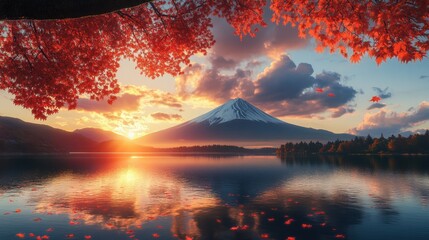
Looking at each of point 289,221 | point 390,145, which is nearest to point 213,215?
point 289,221

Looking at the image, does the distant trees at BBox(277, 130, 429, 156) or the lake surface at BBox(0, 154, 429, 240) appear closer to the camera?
the lake surface at BBox(0, 154, 429, 240)

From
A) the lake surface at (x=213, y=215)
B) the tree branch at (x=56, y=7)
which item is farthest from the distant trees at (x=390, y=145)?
the tree branch at (x=56, y=7)

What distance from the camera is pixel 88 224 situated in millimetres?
20797

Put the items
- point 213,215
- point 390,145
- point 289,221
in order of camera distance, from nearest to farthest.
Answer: point 289,221, point 213,215, point 390,145

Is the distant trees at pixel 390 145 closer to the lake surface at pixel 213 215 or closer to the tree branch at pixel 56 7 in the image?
the lake surface at pixel 213 215

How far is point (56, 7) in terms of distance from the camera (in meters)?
5.04

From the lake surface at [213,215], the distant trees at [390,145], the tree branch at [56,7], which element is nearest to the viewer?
the tree branch at [56,7]

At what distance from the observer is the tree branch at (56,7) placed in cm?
499

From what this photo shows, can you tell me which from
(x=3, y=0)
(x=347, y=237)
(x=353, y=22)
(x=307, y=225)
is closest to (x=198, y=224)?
(x=307, y=225)

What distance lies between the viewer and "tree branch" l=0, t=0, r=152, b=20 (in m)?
4.99

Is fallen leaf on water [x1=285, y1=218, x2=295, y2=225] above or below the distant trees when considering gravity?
below

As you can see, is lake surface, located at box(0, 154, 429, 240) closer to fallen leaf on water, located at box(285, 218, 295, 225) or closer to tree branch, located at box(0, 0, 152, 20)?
fallen leaf on water, located at box(285, 218, 295, 225)

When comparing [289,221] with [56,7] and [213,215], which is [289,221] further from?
[56,7]

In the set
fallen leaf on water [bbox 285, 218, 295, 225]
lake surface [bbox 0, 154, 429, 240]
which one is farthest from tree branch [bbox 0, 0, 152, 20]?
fallen leaf on water [bbox 285, 218, 295, 225]
